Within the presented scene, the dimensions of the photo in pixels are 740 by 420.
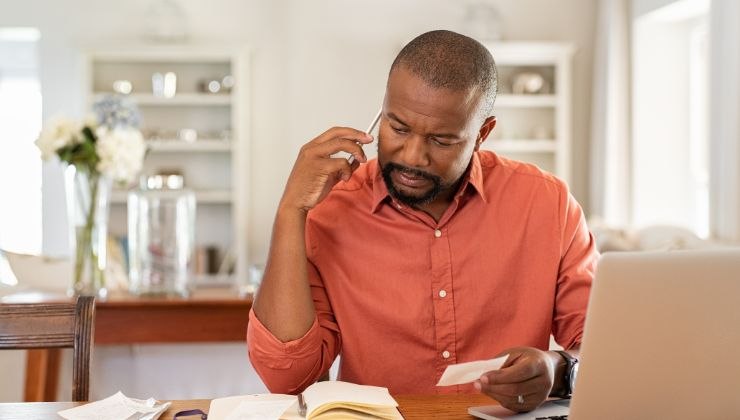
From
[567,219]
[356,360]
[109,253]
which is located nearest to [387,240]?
[356,360]

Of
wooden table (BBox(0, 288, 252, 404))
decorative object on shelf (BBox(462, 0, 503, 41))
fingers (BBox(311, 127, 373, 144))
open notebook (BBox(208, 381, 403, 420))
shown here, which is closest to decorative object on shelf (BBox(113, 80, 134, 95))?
decorative object on shelf (BBox(462, 0, 503, 41))

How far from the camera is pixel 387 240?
5.72 ft

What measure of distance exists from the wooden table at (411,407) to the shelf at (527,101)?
4.49 meters

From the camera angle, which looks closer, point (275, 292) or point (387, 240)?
point (275, 292)

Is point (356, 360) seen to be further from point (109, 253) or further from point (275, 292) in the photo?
point (109, 253)

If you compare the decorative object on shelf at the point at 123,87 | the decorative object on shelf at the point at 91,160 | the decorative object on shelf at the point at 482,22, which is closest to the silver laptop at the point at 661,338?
the decorative object on shelf at the point at 91,160

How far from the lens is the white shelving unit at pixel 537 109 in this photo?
5902 mm

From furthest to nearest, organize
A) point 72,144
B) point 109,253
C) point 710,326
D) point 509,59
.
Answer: point 509,59
point 109,253
point 72,144
point 710,326

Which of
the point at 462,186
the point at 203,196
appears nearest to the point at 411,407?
the point at 462,186

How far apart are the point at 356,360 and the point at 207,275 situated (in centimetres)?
465

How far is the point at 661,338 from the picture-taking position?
118 cm

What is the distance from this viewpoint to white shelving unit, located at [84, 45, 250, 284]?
6.10 metres

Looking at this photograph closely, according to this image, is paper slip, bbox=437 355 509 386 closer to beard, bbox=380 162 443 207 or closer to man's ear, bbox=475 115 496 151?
beard, bbox=380 162 443 207

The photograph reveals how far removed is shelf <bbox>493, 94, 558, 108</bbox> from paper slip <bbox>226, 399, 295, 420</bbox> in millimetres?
4655
